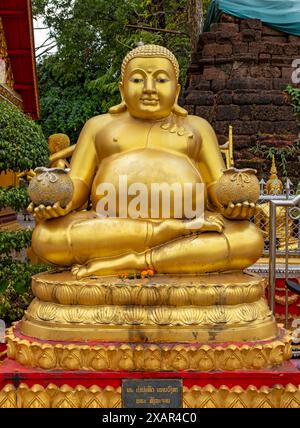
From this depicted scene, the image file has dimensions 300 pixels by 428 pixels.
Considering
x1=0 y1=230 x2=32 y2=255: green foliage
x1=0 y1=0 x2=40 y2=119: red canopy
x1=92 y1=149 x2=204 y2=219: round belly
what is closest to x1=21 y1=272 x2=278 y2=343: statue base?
x1=92 y1=149 x2=204 y2=219: round belly

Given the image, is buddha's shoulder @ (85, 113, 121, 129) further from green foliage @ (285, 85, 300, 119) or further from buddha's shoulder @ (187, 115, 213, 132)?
green foliage @ (285, 85, 300, 119)

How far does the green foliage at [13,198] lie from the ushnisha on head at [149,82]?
1.88m

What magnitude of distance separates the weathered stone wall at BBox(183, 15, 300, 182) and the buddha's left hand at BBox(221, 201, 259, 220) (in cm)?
686

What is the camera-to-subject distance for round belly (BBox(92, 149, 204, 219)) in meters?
3.11

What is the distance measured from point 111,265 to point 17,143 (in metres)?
2.19

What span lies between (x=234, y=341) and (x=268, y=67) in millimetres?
8368

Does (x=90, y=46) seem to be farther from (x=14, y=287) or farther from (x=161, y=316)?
(x=161, y=316)

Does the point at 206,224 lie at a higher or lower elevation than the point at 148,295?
higher

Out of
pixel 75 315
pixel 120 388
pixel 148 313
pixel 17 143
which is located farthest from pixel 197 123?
pixel 17 143

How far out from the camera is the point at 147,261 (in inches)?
115

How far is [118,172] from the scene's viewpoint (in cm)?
314

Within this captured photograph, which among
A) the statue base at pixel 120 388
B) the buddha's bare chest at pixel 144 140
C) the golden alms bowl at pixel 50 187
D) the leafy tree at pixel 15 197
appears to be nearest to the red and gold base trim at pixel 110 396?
the statue base at pixel 120 388

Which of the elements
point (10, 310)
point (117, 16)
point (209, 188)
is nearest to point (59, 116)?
point (117, 16)

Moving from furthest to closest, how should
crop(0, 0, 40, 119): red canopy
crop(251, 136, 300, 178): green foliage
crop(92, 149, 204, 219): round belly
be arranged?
crop(251, 136, 300, 178): green foliage
crop(0, 0, 40, 119): red canopy
crop(92, 149, 204, 219): round belly
